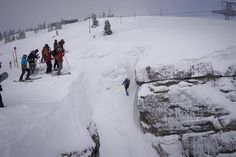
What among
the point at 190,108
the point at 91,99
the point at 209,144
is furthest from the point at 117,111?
the point at 209,144

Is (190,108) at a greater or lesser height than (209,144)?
greater

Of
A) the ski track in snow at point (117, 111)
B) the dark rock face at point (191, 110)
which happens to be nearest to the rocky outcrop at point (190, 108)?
the dark rock face at point (191, 110)

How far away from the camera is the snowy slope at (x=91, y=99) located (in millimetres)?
7926

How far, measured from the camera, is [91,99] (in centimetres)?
1625

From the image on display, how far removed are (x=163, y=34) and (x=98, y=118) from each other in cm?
1385

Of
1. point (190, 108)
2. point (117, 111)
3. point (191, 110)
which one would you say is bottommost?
point (117, 111)

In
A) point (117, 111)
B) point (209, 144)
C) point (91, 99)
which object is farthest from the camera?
point (91, 99)

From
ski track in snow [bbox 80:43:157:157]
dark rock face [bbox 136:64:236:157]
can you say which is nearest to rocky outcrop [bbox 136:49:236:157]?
dark rock face [bbox 136:64:236:157]

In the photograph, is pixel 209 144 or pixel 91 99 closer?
pixel 209 144

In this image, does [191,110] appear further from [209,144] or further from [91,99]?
[91,99]

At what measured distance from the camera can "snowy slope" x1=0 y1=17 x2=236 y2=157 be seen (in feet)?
26.0

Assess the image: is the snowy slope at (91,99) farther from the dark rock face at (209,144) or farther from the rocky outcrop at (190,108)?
the dark rock face at (209,144)

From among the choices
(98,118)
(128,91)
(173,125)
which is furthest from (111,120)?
(173,125)

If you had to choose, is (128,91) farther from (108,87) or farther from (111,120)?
(111,120)
